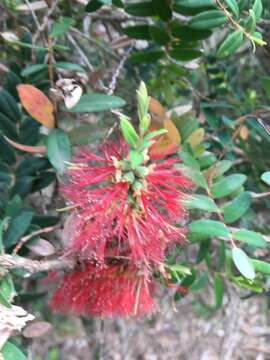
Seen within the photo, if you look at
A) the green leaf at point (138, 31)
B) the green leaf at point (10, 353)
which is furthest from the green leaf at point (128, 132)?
the green leaf at point (138, 31)

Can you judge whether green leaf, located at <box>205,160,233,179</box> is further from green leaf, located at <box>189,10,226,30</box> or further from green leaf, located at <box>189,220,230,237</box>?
green leaf, located at <box>189,10,226,30</box>

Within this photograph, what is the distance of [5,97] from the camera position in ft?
3.56

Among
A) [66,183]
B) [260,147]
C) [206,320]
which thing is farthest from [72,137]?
[206,320]

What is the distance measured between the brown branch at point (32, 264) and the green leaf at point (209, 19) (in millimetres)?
459

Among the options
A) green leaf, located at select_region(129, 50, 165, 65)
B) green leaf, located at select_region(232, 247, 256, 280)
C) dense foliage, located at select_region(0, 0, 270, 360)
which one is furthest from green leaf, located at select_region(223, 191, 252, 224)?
green leaf, located at select_region(129, 50, 165, 65)

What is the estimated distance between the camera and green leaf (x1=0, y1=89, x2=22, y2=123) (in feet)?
3.55

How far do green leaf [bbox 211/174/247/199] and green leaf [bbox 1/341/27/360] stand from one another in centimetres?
44

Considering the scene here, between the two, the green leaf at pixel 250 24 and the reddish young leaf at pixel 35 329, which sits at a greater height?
the green leaf at pixel 250 24

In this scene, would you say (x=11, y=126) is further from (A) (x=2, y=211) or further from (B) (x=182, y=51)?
(B) (x=182, y=51)

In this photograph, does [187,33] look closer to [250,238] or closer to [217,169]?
[217,169]

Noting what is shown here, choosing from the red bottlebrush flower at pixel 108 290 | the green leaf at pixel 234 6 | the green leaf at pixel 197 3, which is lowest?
the red bottlebrush flower at pixel 108 290

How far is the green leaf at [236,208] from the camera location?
1.03 m

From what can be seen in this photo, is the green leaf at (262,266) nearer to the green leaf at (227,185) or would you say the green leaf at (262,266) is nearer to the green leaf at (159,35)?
the green leaf at (227,185)

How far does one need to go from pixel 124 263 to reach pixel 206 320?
1.31 meters
